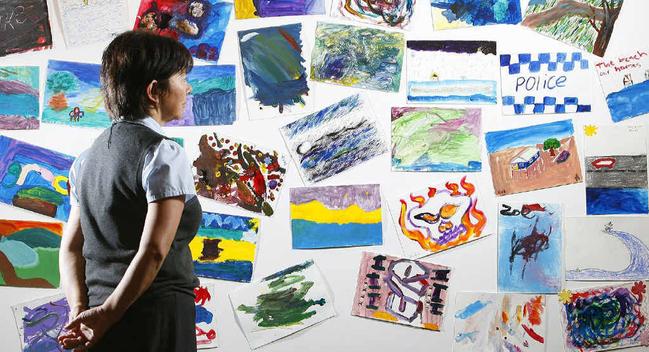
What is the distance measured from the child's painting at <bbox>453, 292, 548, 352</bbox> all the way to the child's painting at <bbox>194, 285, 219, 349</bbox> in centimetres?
71

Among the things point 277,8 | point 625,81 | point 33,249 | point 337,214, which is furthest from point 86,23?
point 625,81

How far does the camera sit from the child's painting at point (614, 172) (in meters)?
2.24

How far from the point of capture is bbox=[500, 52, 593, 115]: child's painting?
223 cm

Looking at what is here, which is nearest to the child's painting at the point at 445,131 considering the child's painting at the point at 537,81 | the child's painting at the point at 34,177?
the child's painting at the point at 537,81

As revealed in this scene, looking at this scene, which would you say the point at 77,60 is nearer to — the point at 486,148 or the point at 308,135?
the point at 308,135

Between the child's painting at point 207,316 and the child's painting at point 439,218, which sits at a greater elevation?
the child's painting at point 439,218

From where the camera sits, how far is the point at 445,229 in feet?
7.32

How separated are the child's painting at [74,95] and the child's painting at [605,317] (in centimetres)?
148

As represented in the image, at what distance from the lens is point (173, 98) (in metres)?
1.31

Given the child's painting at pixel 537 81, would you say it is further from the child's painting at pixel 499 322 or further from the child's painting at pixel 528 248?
the child's painting at pixel 499 322

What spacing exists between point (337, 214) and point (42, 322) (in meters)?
0.93

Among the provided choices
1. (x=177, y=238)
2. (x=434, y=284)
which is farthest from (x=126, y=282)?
(x=434, y=284)

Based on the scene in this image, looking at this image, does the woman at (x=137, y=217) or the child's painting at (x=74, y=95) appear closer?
the woman at (x=137, y=217)

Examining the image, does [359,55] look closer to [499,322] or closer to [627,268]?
[499,322]
